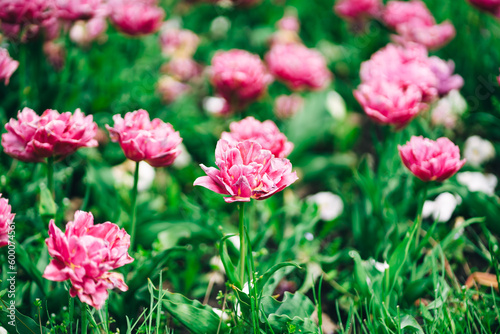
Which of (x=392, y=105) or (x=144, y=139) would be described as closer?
(x=144, y=139)

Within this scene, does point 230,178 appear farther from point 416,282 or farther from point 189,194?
point 189,194

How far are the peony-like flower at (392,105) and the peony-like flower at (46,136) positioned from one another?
1.08 m

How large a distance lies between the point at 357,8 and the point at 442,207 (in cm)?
180

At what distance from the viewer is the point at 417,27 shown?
2.56 metres

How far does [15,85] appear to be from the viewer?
7.17 feet

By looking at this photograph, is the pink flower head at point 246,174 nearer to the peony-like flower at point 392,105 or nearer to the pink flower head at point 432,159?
the pink flower head at point 432,159

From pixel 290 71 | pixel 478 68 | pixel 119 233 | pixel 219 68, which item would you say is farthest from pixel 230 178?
pixel 478 68

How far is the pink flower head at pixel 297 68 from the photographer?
2387 mm

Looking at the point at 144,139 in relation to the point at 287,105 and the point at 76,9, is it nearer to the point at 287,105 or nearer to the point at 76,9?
the point at 76,9

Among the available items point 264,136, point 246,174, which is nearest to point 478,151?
point 264,136

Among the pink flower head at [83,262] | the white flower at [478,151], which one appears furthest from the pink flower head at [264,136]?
the white flower at [478,151]

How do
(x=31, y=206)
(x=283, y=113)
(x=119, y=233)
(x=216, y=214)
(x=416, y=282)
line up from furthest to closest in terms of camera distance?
(x=283, y=113) → (x=216, y=214) → (x=31, y=206) → (x=416, y=282) → (x=119, y=233)

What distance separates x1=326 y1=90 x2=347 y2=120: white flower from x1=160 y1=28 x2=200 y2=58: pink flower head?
1.10m

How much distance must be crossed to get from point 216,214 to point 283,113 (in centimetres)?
90
